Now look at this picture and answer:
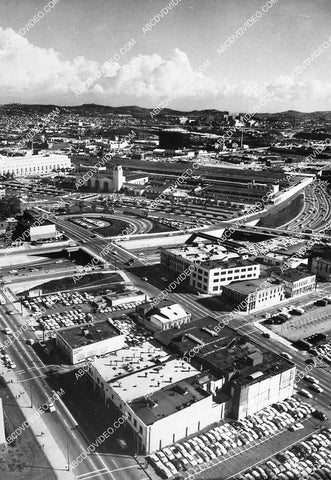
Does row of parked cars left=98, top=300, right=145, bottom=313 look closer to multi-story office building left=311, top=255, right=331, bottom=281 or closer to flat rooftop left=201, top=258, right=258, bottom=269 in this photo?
flat rooftop left=201, top=258, right=258, bottom=269

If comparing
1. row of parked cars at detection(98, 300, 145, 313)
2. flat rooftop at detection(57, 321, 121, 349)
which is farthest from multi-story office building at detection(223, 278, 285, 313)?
flat rooftop at detection(57, 321, 121, 349)

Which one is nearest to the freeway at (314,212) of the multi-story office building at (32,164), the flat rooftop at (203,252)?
the flat rooftop at (203,252)

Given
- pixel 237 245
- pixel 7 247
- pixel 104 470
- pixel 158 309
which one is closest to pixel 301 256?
pixel 237 245

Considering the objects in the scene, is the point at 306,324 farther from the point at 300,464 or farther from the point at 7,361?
the point at 7,361

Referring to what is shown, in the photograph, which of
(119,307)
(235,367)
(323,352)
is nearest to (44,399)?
(235,367)

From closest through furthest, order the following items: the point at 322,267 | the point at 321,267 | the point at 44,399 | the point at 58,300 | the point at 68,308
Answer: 1. the point at 44,399
2. the point at 68,308
3. the point at 58,300
4. the point at 322,267
5. the point at 321,267
